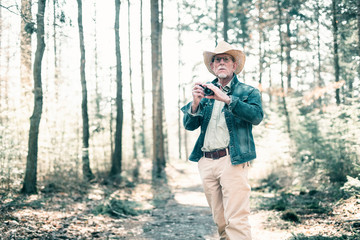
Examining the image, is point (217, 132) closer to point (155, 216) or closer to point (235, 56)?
point (235, 56)

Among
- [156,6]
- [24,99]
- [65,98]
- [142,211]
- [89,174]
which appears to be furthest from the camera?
[156,6]

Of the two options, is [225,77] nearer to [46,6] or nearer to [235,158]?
[235,158]

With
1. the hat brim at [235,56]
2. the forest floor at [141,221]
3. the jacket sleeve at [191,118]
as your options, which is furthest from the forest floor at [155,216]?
Answer: the hat brim at [235,56]

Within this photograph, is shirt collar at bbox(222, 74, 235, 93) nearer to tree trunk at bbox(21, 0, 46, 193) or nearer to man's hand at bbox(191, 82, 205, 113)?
man's hand at bbox(191, 82, 205, 113)

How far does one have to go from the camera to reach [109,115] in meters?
18.6

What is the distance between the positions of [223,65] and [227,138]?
2.94ft

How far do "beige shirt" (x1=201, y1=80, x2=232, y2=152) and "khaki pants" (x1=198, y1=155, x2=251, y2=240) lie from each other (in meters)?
0.15

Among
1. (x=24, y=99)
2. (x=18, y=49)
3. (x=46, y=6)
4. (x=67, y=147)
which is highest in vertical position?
(x=46, y=6)

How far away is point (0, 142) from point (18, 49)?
2589 millimetres

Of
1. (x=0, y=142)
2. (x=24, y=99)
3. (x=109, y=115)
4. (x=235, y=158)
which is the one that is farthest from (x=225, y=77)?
(x=109, y=115)

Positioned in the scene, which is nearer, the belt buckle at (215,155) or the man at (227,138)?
the man at (227,138)

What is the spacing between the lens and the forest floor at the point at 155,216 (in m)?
5.53

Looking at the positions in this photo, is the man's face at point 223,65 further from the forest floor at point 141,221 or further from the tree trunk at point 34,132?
the tree trunk at point 34,132

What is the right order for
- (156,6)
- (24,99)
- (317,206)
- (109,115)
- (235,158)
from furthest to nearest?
(109,115)
(156,6)
(24,99)
(317,206)
(235,158)
